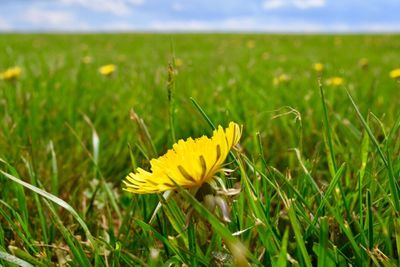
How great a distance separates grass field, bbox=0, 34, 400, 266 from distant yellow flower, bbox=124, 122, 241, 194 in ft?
0.09

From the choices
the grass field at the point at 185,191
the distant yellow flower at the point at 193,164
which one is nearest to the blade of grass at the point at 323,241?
the grass field at the point at 185,191

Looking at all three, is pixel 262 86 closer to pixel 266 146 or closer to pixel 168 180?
pixel 266 146

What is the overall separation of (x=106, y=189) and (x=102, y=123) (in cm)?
78

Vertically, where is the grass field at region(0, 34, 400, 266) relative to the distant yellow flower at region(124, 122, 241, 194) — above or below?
Answer: below

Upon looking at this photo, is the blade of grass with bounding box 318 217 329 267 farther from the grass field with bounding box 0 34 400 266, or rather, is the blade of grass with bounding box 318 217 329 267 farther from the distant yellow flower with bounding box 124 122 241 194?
the distant yellow flower with bounding box 124 122 241 194

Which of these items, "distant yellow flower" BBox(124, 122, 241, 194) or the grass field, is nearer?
"distant yellow flower" BBox(124, 122, 241, 194)

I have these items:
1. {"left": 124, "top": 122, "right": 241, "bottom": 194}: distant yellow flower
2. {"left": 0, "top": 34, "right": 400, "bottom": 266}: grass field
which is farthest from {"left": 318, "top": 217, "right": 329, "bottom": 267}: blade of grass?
{"left": 124, "top": 122, "right": 241, "bottom": 194}: distant yellow flower

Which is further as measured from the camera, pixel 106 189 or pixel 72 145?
pixel 72 145

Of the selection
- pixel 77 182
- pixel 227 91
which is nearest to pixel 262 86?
pixel 227 91

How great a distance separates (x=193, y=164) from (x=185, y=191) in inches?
1.4

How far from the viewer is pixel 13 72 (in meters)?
2.21

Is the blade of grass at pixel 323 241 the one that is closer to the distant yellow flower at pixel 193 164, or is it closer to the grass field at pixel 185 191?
the grass field at pixel 185 191

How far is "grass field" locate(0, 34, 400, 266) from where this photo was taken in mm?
596

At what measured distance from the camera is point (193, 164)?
0.47 meters
